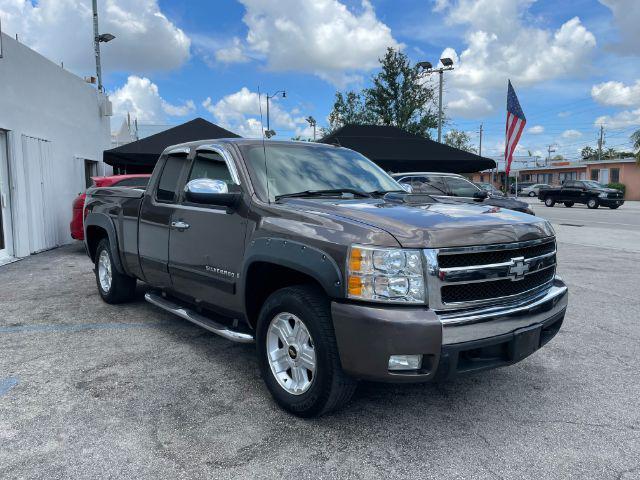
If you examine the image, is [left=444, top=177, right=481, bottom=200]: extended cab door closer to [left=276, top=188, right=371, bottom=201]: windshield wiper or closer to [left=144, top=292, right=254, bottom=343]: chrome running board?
[left=276, top=188, right=371, bottom=201]: windshield wiper

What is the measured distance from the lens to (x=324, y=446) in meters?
2.94

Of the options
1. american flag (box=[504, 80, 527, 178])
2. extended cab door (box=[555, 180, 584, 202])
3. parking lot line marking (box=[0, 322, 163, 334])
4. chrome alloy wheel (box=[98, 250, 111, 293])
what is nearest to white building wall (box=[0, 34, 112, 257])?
chrome alloy wheel (box=[98, 250, 111, 293])

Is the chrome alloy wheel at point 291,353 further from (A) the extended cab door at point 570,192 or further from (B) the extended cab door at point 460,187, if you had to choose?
(A) the extended cab door at point 570,192

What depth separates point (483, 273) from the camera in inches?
115

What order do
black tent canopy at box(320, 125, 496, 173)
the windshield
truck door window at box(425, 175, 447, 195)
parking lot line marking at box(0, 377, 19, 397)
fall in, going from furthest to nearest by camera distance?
black tent canopy at box(320, 125, 496, 173)
truck door window at box(425, 175, 447, 195)
the windshield
parking lot line marking at box(0, 377, 19, 397)

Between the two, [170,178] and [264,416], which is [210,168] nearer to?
[170,178]

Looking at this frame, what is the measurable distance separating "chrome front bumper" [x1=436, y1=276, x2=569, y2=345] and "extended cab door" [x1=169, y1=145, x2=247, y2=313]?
1.61m

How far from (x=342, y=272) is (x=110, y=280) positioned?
4.10 metres

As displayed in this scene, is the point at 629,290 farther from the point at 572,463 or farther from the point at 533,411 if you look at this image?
the point at 572,463

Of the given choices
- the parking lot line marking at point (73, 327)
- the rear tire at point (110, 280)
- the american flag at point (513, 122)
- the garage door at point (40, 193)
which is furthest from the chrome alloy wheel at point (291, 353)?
the american flag at point (513, 122)

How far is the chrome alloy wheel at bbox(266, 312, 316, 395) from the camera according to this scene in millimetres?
3162

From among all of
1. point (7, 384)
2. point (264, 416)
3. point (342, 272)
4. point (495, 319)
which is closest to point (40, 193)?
point (7, 384)

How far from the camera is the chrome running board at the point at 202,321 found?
3651 mm

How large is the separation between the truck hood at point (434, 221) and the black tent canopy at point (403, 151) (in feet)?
32.3
